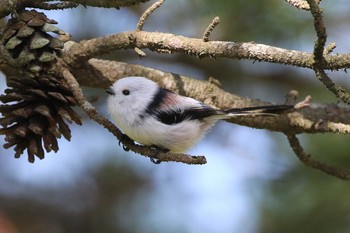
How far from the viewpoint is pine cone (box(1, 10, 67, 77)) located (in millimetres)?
1033

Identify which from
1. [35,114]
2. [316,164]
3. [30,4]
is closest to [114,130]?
[35,114]

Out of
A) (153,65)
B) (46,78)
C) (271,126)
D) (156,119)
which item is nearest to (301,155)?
(271,126)

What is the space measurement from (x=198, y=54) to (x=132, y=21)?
2.85 ft

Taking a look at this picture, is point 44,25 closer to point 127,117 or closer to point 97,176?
point 127,117

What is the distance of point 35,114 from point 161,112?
24 centimetres

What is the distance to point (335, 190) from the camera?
1588 millimetres

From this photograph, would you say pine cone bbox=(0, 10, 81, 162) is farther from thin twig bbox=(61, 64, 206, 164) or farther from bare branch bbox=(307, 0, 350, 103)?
bare branch bbox=(307, 0, 350, 103)

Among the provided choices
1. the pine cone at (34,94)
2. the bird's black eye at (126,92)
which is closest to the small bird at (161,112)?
the bird's black eye at (126,92)

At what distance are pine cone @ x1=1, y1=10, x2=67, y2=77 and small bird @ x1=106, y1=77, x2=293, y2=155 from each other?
151 millimetres

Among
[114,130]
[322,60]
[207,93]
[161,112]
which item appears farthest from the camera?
[207,93]

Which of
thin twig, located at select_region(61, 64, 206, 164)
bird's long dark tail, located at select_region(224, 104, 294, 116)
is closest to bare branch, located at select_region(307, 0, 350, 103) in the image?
thin twig, located at select_region(61, 64, 206, 164)

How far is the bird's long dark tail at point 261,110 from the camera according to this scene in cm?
119

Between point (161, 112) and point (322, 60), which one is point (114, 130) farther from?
point (322, 60)

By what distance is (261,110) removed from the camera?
4.03 ft
